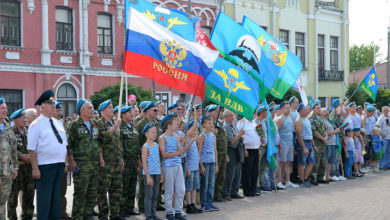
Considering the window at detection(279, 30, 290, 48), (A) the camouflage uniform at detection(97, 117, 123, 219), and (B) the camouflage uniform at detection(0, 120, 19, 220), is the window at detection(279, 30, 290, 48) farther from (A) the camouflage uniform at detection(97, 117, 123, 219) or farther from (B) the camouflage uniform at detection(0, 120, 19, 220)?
(B) the camouflage uniform at detection(0, 120, 19, 220)

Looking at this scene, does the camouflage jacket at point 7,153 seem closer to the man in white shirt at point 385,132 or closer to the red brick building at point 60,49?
the man in white shirt at point 385,132

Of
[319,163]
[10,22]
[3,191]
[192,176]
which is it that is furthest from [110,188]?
[10,22]

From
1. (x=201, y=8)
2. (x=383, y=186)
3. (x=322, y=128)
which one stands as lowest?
(x=383, y=186)

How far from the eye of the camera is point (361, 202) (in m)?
10.3

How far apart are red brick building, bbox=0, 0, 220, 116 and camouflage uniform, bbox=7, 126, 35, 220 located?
13.3 m

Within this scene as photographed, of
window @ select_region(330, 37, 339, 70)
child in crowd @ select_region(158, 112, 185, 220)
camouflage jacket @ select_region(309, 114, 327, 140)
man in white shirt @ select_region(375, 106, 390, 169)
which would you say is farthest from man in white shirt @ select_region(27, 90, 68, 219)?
window @ select_region(330, 37, 339, 70)

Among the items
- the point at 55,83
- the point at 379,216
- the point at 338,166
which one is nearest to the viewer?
the point at 379,216

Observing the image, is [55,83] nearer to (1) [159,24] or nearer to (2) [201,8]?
(2) [201,8]

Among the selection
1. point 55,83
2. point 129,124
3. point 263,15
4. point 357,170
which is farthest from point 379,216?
point 263,15

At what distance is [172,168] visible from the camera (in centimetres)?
843

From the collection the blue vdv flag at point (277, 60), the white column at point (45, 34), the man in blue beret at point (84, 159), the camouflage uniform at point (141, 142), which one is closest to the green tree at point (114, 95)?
the white column at point (45, 34)

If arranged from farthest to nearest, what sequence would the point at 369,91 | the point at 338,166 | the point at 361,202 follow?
the point at 369,91 → the point at 338,166 → the point at 361,202

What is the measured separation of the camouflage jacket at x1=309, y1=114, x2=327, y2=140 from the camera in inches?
504

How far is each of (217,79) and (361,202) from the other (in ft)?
13.7
